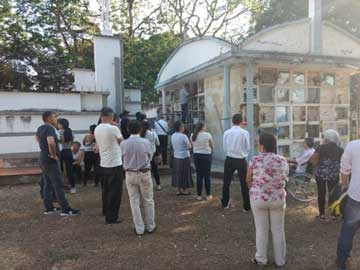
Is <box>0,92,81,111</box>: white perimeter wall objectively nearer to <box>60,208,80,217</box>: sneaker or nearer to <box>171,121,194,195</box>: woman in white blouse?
<box>171,121,194,195</box>: woman in white blouse

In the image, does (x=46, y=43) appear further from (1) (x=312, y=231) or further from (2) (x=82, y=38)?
(1) (x=312, y=231)

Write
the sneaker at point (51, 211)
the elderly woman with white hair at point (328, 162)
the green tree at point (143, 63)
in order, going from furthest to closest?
the green tree at point (143, 63), the sneaker at point (51, 211), the elderly woman with white hair at point (328, 162)

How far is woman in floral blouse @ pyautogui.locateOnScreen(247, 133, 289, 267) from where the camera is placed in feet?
11.9

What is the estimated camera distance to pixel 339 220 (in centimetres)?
557

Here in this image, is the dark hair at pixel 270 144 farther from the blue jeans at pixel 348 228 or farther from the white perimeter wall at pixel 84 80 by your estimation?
the white perimeter wall at pixel 84 80

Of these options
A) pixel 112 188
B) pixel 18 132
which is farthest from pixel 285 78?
pixel 18 132

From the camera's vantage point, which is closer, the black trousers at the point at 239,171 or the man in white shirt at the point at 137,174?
→ the man in white shirt at the point at 137,174

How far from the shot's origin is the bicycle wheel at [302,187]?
6.78 metres

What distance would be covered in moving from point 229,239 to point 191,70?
22.2 ft

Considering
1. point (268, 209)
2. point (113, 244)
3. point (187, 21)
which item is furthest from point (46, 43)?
point (268, 209)

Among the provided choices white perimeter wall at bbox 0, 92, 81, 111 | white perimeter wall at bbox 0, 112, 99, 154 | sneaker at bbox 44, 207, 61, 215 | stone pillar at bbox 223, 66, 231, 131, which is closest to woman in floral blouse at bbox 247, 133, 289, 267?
sneaker at bbox 44, 207, 61, 215

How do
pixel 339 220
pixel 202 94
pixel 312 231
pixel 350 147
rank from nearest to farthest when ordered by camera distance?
1. pixel 350 147
2. pixel 312 231
3. pixel 339 220
4. pixel 202 94

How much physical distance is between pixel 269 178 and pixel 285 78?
22.2ft

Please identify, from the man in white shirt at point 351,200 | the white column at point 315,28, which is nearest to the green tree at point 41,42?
the white column at point 315,28
